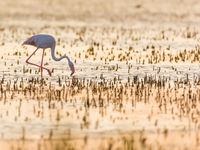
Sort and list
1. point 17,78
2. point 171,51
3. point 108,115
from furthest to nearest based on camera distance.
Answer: point 171,51 < point 17,78 < point 108,115

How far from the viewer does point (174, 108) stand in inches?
383

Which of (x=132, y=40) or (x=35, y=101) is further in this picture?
(x=132, y=40)

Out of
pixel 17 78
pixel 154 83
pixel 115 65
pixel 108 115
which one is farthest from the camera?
pixel 115 65

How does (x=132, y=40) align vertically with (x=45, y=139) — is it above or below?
above

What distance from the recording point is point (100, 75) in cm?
1366

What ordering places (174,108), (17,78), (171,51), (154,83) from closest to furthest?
(174,108), (154,83), (17,78), (171,51)

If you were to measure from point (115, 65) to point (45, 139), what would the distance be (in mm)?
8246

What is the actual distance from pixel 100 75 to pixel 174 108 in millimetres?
4163

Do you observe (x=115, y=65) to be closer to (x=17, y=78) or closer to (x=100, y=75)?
(x=100, y=75)

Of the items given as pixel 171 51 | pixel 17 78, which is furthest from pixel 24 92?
pixel 171 51

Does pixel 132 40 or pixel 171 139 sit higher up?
pixel 132 40

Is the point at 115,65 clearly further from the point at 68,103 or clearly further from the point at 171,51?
the point at 68,103

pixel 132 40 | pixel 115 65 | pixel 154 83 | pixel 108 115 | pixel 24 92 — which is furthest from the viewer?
pixel 132 40

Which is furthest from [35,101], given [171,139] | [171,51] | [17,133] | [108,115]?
[171,51]
